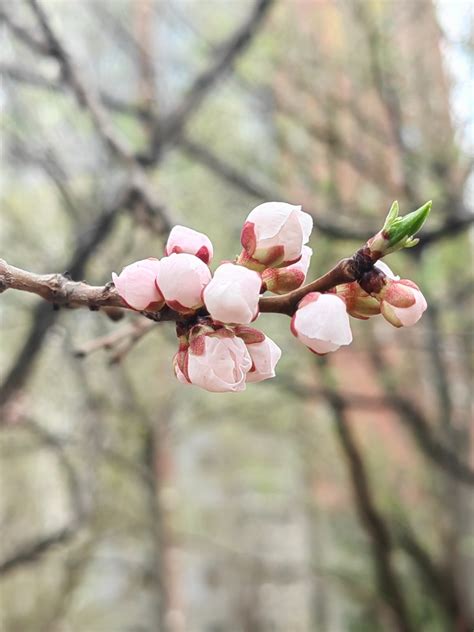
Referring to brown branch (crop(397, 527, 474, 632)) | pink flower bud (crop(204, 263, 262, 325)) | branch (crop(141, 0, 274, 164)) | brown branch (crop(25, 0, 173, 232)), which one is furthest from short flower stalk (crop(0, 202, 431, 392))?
brown branch (crop(397, 527, 474, 632))

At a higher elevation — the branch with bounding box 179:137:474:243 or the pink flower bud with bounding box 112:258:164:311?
the branch with bounding box 179:137:474:243

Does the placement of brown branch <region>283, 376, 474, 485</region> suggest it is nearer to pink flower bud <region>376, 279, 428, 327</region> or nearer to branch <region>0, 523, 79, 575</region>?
branch <region>0, 523, 79, 575</region>

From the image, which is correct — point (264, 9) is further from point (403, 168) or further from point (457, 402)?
point (457, 402)

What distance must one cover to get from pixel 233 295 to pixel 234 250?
2.52 m

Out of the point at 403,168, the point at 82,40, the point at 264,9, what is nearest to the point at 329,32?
the point at 403,168

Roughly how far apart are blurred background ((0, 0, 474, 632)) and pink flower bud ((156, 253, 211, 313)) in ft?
3.04

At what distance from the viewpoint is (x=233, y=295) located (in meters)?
0.32

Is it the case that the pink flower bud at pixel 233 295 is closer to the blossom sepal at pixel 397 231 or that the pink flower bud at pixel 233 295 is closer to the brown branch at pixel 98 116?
the blossom sepal at pixel 397 231

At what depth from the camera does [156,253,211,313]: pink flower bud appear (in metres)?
0.34

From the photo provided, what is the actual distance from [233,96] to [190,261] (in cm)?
289

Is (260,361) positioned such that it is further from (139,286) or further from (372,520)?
(372,520)

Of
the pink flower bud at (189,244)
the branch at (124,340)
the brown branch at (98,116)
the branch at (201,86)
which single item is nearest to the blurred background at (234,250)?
the branch at (201,86)

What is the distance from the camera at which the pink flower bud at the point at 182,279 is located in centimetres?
34

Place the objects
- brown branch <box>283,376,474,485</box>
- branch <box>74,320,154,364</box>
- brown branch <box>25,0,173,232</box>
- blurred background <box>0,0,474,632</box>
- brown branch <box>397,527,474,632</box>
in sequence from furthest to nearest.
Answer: brown branch <box>397,527,474,632</box>
brown branch <box>283,376,474,485</box>
blurred background <box>0,0,474,632</box>
brown branch <box>25,0,173,232</box>
branch <box>74,320,154,364</box>
